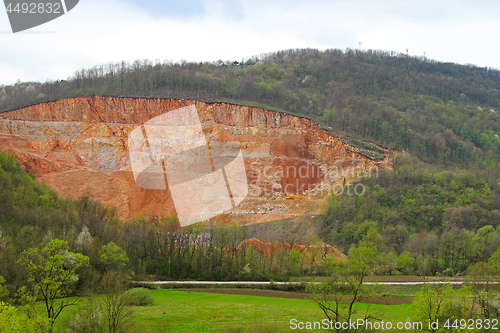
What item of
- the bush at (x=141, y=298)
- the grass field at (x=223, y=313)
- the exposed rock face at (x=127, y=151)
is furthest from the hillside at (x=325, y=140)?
the bush at (x=141, y=298)

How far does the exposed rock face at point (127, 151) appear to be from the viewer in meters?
61.1

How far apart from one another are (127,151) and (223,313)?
49749 millimetres

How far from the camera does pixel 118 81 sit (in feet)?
282

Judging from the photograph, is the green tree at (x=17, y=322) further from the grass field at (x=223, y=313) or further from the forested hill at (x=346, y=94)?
the forested hill at (x=346, y=94)

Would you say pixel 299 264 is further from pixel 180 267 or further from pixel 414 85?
pixel 414 85

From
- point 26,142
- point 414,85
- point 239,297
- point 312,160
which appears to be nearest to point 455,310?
point 239,297

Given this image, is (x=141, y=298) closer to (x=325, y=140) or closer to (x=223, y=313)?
(x=223, y=313)

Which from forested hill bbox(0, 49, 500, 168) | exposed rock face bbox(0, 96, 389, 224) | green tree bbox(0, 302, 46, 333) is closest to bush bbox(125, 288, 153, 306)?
green tree bbox(0, 302, 46, 333)

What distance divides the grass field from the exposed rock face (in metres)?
30.8

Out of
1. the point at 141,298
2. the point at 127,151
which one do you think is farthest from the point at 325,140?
the point at 141,298

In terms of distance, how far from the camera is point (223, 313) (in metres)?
23.5

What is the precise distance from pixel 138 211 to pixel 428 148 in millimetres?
56024

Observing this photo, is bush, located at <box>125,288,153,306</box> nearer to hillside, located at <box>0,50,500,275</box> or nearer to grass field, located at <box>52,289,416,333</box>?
grass field, located at <box>52,289,416,333</box>

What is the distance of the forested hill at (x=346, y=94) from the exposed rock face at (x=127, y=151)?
4.83m
